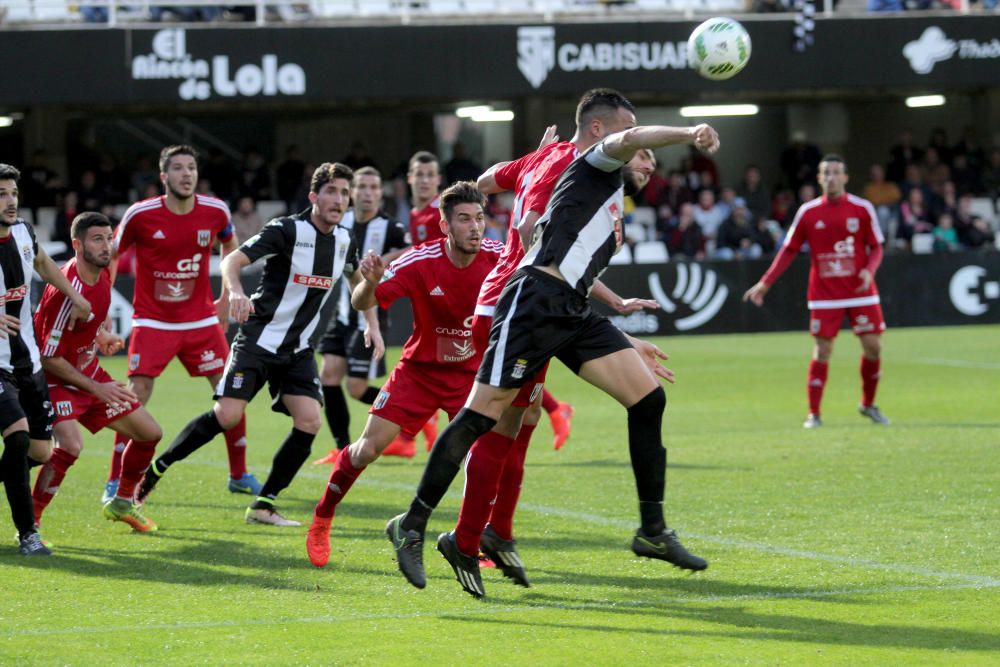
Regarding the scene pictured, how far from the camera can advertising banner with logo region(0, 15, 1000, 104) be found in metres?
21.5

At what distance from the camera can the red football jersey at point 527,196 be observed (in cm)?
620

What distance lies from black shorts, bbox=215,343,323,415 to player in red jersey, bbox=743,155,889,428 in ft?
16.9

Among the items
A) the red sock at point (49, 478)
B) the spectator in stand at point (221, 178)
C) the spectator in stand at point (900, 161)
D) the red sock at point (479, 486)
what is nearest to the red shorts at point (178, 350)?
the red sock at point (49, 478)

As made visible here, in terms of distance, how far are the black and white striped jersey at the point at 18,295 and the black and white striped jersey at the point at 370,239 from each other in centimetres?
324

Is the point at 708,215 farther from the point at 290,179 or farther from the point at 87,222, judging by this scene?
the point at 87,222

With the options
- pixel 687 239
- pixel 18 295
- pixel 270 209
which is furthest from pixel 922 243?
pixel 18 295

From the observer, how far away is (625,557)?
6801mm

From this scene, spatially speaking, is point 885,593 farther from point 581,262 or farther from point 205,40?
point 205,40

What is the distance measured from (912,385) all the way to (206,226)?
8515 millimetres

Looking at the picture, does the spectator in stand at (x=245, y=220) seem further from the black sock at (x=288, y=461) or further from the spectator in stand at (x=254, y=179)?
the black sock at (x=288, y=461)

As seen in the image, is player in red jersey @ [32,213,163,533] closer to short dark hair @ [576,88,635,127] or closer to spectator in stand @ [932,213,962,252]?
short dark hair @ [576,88,635,127]

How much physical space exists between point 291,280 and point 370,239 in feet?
8.03

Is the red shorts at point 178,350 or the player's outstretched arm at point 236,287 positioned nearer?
the player's outstretched arm at point 236,287

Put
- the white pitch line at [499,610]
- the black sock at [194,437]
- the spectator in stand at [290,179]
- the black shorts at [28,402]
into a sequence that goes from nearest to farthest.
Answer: the white pitch line at [499,610] < the black shorts at [28,402] < the black sock at [194,437] < the spectator in stand at [290,179]
